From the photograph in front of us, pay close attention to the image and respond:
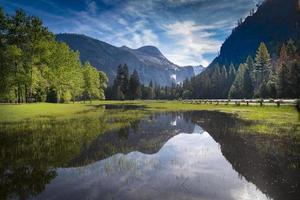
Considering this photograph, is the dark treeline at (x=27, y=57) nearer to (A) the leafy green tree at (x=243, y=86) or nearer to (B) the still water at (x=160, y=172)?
(B) the still water at (x=160, y=172)

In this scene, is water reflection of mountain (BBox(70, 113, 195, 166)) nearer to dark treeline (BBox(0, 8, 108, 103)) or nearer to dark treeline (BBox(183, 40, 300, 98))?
dark treeline (BBox(0, 8, 108, 103))

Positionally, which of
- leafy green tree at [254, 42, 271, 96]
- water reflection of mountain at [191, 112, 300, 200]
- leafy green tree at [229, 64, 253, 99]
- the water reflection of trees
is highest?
leafy green tree at [254, 42, 271, 96]

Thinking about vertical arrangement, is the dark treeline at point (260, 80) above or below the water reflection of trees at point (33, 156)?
above

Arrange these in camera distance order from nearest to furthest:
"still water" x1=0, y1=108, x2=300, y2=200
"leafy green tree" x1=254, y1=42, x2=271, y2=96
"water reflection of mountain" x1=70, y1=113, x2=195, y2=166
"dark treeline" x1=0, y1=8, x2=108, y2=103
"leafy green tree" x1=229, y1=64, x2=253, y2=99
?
"still water" x1=0, y1=108, x2=300, y2=200
"water reflection of mountain" x1=70, y1=113, x2=195, y2=166
"dark treeline" x1=0, y1=8, x2=108, y2=103
"leafy green tree" x1=254, y1=42, x2=271, y2=96
"leafy green tree" x1=229, y1=64, x2=253, y2=99

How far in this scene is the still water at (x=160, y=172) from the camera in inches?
334

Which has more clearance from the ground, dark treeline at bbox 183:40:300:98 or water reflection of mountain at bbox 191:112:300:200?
dark treeline at bbox 183:40:300:98

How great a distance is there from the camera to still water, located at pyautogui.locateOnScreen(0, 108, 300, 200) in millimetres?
8484

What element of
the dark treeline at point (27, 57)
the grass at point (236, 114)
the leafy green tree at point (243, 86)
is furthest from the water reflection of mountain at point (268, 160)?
the leafy green tree at point (243, 86)

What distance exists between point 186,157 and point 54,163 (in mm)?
6172

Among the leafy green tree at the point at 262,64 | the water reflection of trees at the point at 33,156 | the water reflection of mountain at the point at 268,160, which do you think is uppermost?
the leafy green tree at the point at 262,64

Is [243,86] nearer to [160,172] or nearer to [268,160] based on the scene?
[268,160]

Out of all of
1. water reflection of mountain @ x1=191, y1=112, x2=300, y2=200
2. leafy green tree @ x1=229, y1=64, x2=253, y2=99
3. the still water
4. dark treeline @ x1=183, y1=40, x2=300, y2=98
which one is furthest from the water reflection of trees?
leafy green tree @ x1=229, y1=64, x2=253, y2=99

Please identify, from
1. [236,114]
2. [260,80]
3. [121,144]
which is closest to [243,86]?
[260,80]

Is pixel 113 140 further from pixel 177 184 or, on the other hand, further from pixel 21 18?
pixel 21 18
